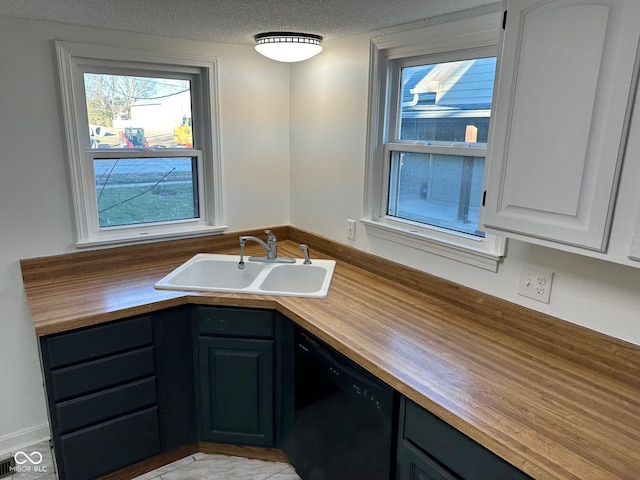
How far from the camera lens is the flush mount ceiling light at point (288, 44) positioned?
214 cm

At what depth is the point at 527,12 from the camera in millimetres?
1284

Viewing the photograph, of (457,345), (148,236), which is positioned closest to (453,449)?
(457,345)

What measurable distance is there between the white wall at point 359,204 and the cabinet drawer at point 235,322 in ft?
2.35

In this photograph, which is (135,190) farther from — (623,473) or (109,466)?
(623,473)

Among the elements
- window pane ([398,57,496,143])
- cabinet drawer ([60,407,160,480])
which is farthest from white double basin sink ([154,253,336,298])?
window pane ([398,57,496,143])

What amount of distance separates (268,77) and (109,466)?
7.33 feet

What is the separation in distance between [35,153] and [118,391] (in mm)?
1189

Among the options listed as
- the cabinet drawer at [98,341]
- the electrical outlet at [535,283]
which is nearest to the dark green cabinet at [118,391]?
the cabinet drawer at [98,341]

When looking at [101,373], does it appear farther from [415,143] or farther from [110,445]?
[415,143]

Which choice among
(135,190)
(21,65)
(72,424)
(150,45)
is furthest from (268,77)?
(72,424)

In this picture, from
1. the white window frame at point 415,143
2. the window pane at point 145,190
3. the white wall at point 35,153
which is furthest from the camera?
the window pane at point 145,190

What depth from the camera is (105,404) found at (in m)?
1.94

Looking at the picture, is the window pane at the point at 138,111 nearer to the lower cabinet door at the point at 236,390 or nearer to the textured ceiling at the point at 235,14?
the textured ceiling at the point at 235,14

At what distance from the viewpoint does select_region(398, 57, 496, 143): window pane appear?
1842 mm
